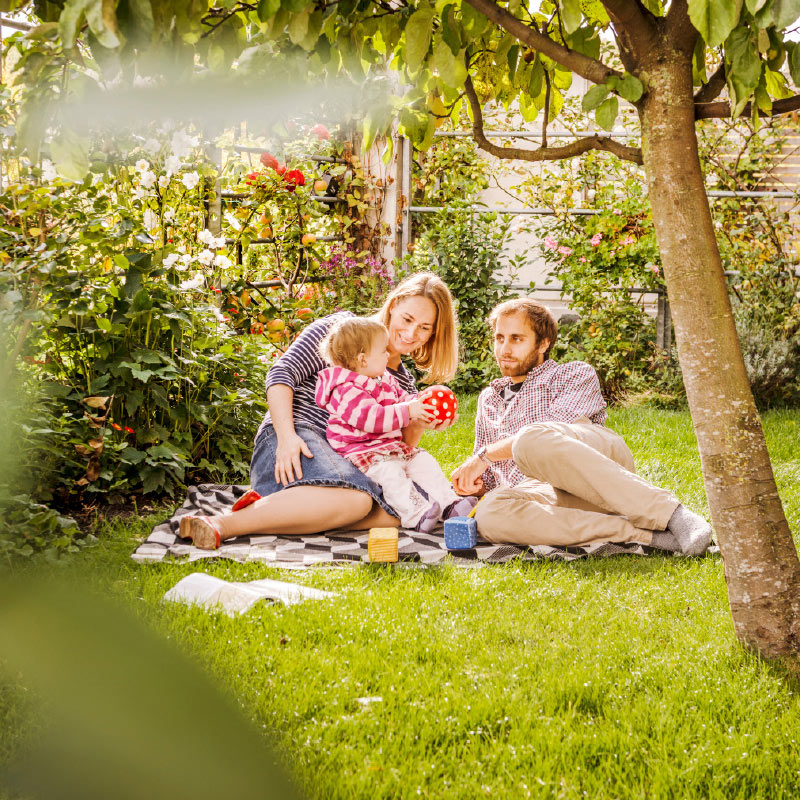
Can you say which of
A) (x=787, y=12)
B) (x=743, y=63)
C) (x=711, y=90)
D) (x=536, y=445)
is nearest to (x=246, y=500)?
(x=536, y=445)

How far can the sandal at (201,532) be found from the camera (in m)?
2.89

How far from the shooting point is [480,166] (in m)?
7.44

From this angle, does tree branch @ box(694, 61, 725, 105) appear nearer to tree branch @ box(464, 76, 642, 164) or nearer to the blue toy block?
tree branch @ box(464, 76, 642, 164)

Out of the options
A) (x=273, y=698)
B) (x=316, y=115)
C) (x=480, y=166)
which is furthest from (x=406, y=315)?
(x=480, y=166)

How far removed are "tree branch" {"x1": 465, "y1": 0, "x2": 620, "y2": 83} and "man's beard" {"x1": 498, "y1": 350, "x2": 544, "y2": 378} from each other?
1.55m

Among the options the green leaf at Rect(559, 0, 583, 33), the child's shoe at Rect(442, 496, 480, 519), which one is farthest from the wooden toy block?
the green leaf at Rect(559, 0, 583, 33)

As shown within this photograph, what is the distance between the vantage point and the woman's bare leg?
10.0 feet

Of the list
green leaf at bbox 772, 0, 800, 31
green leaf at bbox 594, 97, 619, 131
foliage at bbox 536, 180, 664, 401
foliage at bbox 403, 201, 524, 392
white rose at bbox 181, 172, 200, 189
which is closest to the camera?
green leaf at bbox 772, 0, 800, 31

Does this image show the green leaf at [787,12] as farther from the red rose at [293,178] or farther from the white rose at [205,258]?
the red rose at [293,178]

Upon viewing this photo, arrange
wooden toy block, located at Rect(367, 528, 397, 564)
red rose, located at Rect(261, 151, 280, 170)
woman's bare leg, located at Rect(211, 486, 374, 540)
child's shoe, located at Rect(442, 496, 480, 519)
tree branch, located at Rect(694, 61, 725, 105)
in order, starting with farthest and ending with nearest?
red rose, located at Rect(261, 151, 280, 170) < child's shoe, located at Rect(442, 496, 480, 519) < woman's bare leg, located at Rect(211, 486, 374, 540) < wooden toy block, located at Rect(367, 528, 397, 564) < tree branch, located at Rect(694, 61, 725, 105)

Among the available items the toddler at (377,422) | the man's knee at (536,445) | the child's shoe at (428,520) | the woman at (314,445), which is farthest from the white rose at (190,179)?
the man's knee at (536,445)

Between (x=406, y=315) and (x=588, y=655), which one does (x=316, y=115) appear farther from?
(x=588, y=655)

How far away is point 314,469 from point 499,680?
4.77 feet

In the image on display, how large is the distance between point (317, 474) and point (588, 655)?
1.42 metres
